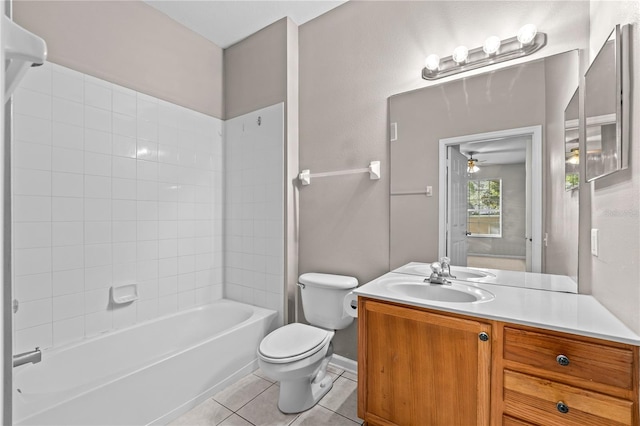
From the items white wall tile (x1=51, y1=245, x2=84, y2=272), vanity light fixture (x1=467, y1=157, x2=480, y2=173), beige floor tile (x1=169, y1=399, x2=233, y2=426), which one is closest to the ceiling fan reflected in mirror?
vanity light fixture (x1=467, y1=157, x2=480, y2=173)

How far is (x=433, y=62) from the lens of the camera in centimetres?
188

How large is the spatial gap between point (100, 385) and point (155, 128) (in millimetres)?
1755

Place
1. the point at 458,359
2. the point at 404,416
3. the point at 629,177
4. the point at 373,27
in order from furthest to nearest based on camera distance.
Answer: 1. the point at 373,27
2. the point at 404,416
3. the point at 458,359
4. the point at 629,177

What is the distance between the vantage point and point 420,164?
6.46 feet

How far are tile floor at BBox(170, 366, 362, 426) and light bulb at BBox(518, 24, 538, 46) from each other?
7.42ft

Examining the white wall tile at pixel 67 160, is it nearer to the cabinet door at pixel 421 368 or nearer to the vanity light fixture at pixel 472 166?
the cabinet door at pixel 421 368

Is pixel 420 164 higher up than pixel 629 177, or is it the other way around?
pixel 420 164

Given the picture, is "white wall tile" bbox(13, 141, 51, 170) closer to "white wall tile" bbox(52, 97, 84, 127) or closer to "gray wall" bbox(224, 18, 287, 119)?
"white wall tile" bbox(52, 97, 84, 127)

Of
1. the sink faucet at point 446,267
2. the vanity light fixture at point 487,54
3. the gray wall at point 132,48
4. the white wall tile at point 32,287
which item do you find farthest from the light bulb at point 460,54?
the white wall tile at point 32,287

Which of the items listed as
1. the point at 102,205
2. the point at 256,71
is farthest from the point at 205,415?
the point at 256,71

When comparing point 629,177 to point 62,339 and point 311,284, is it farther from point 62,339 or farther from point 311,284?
point 62,339

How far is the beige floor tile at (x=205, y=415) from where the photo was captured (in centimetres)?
174

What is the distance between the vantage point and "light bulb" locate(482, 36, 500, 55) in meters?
1.67

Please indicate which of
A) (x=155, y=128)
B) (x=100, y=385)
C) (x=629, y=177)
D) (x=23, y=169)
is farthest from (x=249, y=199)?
(x=629, y=177)
